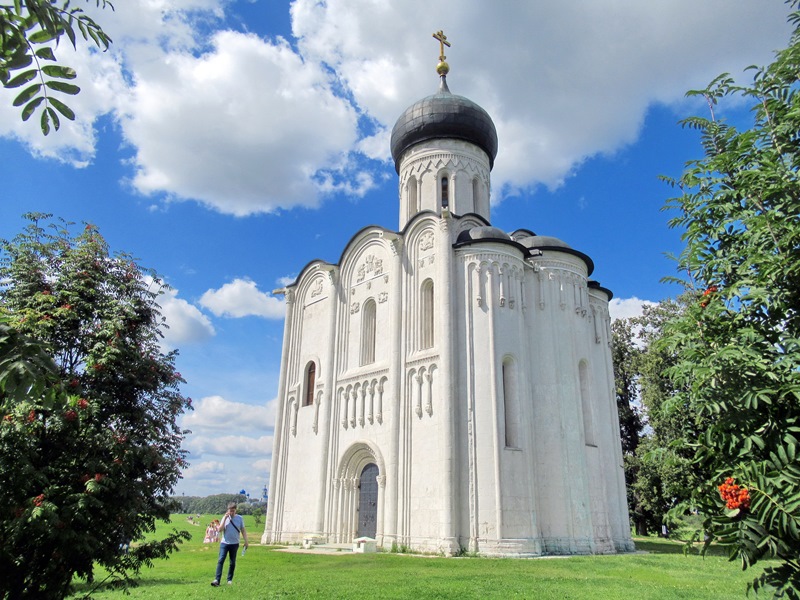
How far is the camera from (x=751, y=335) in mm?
3959

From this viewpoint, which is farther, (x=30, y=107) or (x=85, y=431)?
(x=85, y=431)

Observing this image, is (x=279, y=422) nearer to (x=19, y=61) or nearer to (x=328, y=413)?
(x=328, y=413)

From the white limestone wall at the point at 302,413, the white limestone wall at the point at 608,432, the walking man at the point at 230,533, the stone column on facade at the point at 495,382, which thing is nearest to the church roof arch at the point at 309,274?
the white limestone wall at the point at 302,413

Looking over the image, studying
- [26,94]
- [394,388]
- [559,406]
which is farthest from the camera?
[394,388]

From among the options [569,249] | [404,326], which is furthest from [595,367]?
[404,326]

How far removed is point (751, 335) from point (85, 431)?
19.4 ft

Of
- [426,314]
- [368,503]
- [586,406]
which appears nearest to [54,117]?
[426,314]

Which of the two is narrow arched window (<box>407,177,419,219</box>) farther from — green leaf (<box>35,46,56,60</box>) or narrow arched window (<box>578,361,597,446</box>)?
green leaf (<box>35,46,56,60</box>)

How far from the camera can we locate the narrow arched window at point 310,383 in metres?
21.7

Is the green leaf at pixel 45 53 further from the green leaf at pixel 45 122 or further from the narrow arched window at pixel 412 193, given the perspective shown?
the narrow arched window at pixel 412 193

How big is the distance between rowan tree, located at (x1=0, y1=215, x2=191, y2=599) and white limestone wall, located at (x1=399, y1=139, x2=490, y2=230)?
631 inches

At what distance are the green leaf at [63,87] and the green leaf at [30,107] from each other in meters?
0.07

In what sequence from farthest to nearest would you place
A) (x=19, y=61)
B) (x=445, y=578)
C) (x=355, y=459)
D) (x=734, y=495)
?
(x=355, y=459) → (x=445, y=578) → (x=734, y=495) → (x=19, y=61)

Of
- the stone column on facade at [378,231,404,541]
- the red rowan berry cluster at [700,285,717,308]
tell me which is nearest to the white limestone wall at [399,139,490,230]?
the stone column on facade at [378,231,404,541]
